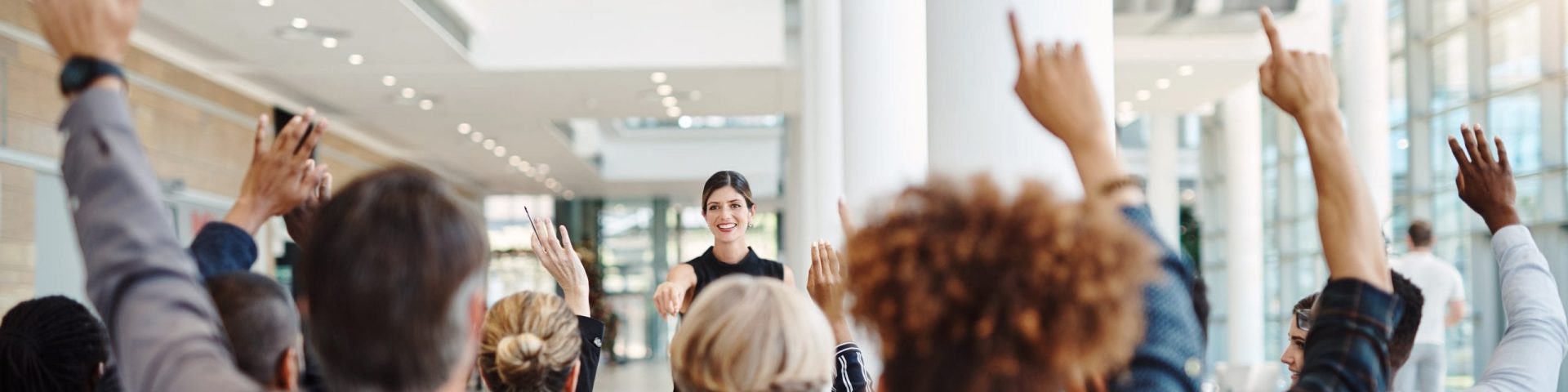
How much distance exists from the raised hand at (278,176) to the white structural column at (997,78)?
1245 mm

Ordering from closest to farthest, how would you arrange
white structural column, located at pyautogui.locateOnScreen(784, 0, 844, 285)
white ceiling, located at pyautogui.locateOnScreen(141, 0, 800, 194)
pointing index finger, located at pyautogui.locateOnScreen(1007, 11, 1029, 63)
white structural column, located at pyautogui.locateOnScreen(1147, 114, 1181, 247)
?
pointing index finger, located at pyautogui.locateOnScreen(1007, 11, 1029, 63), white structural column, located at pyautogui.locateOnScreen(784, 0, 844, 285), white ceiling, located at pyautogui.locateOnScreen(141, 0, 800, 194), white structural column, located at pyautogui.locateOnScreen(1147, 114, 1181, 247)

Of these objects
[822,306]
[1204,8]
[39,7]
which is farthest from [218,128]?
[39,7]

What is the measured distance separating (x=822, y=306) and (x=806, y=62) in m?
8.52

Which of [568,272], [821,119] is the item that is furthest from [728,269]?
[821,119]

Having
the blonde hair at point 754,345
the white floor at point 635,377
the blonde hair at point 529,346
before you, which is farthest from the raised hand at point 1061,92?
the white floor at point 635,377

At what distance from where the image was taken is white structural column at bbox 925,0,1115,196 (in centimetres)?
252

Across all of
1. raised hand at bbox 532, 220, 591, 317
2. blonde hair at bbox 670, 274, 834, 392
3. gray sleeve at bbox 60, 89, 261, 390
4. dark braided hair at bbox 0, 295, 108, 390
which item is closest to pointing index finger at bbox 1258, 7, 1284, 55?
blonde hair at bbox 670, 274, 834, 392

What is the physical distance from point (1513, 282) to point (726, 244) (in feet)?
9.71

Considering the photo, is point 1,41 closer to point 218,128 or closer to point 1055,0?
point 218,128

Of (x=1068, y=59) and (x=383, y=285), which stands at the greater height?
(x=1068, y=59)

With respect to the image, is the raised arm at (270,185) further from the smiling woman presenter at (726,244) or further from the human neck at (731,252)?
the human neck at (731,252)

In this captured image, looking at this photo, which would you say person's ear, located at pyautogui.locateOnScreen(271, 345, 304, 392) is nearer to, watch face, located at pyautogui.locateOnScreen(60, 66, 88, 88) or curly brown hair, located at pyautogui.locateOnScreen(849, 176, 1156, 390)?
watch face, located at pyautogui.locateOnScreen(60, 66, 88, 88)

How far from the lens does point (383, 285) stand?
1287mm

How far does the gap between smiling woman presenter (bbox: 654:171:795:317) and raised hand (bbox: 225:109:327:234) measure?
2.91m
